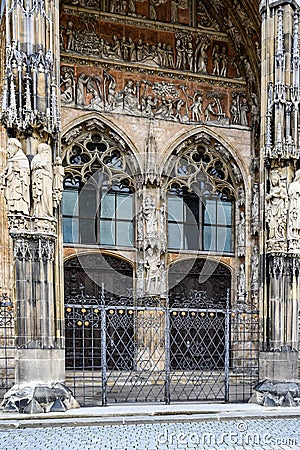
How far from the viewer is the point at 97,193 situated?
46.1 ft

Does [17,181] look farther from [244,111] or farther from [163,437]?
[244,111]

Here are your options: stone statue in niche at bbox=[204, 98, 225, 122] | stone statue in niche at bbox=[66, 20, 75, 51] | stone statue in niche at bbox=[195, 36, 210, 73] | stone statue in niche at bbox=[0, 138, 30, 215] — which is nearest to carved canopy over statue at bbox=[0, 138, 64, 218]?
stone statue in niche at bbox=[0, 138, 30, 215]

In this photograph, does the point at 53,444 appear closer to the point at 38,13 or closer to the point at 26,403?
the point at 26,403

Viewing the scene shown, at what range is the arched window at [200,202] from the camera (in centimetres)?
1466

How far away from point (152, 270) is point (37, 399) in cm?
553

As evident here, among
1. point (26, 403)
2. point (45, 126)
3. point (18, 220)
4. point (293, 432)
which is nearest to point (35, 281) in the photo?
point (18, 220)

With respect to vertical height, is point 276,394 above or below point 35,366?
below

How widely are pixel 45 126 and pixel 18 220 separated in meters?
1.71

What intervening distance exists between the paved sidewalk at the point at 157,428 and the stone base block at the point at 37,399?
23 centimetres

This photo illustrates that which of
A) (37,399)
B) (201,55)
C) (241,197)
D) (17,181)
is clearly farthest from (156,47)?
(37,399)

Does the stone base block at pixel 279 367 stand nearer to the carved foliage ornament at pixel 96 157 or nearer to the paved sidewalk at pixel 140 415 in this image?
the paved sidewalk at pixel 140 415

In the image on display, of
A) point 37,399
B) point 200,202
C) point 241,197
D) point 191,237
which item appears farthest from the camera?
point 241,197

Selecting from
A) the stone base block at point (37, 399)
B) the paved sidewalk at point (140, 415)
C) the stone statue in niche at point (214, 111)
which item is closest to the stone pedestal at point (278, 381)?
the paved sidewalk at point (140, 415)

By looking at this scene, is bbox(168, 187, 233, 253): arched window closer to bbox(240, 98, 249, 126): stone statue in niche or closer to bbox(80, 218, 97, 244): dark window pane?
bbox(80, 218, 97, 244): dark window pane
